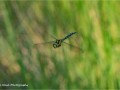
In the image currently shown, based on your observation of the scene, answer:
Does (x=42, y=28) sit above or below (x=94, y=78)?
above

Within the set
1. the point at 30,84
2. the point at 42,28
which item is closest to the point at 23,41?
the point at 42,28

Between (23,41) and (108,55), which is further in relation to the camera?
(23,41)

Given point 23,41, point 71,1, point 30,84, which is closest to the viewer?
point 30,84

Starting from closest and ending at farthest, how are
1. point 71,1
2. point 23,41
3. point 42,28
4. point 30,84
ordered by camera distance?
point 30,84
point 71,1
point 23,41
point 42,28

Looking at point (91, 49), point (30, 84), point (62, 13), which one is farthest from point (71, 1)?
point (30, 84)

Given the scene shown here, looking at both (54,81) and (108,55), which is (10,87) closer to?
(54,81)

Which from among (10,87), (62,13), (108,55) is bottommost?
(10,87)
